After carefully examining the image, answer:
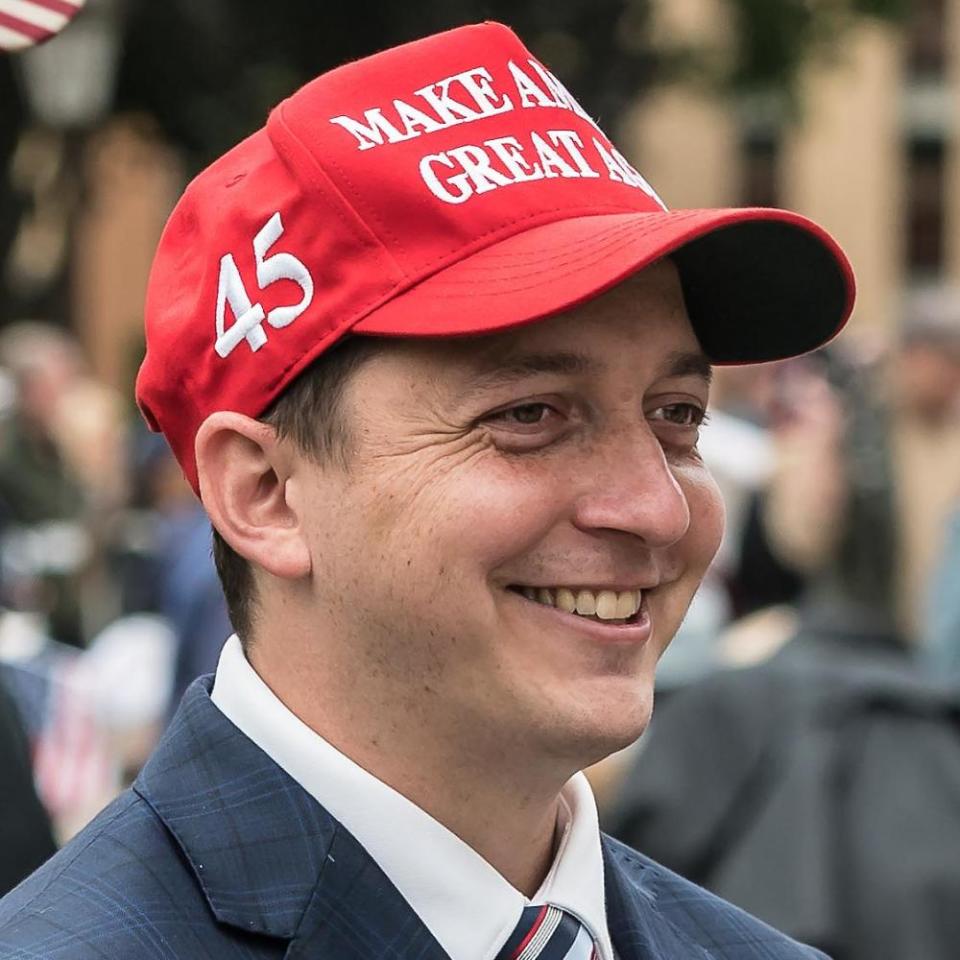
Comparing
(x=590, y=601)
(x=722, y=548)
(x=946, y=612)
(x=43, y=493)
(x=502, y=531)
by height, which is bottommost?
(x=43, y=493)

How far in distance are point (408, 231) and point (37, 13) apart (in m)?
0.63

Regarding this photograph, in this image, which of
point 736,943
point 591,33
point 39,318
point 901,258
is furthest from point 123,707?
point 901,258

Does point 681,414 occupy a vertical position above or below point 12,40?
below

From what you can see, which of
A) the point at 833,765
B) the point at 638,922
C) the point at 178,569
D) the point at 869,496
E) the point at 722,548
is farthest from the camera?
the point at 722,548

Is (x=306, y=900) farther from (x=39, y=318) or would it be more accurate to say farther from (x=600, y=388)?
(x=39, y=318)

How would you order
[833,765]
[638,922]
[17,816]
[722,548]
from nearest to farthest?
1. [638,922]
2. [17,816]
3. [833,765]
4. [722,548]

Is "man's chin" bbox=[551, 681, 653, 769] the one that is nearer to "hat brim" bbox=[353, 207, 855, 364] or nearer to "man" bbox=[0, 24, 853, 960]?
"man" bbox=[0, 24, 853, 960]

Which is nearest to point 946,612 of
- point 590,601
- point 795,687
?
point 795,687

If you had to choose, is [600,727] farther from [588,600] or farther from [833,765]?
[833,765]

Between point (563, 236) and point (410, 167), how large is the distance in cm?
16

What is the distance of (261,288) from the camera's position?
213 centimetres

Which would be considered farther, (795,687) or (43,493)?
(43,493)

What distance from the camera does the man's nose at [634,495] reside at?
2104 millimetres

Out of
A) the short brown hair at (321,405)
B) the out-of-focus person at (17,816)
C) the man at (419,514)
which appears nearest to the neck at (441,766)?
the man at (419,514)
